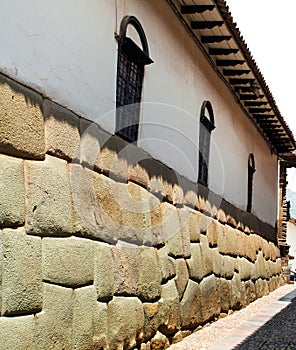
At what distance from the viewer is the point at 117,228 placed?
5117 mm

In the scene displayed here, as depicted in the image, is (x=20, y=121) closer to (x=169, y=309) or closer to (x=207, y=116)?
(x=169, y=309)

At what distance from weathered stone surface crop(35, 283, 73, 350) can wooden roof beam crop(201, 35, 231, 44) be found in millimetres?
4977

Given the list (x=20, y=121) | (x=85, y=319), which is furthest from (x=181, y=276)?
(x=20, y=121)

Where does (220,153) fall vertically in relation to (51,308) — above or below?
above

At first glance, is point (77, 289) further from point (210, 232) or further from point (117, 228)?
point (210, 232)

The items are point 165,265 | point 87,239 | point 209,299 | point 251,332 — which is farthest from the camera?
point 209,299

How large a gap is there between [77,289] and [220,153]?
571 centimetres

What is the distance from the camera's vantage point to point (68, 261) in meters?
4.13

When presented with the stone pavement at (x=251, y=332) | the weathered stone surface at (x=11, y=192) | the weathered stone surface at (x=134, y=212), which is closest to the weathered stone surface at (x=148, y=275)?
the weathered stone surface at (x=134, y=212)

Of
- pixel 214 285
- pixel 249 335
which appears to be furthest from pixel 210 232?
pixel 249 335

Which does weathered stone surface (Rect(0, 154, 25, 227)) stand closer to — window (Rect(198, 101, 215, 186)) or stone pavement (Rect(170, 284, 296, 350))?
stone pavement (Rect(170, 284, 296, 350))

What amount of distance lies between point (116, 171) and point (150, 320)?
145cm

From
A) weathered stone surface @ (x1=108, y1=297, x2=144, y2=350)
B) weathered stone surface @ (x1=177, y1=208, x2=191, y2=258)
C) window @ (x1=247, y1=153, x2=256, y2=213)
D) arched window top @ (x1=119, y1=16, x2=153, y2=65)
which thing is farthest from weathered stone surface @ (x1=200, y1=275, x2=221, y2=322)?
window @ (x1=247, y1=153, x2=256, y2=213)

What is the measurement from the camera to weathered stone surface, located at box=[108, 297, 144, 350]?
4812 mm
